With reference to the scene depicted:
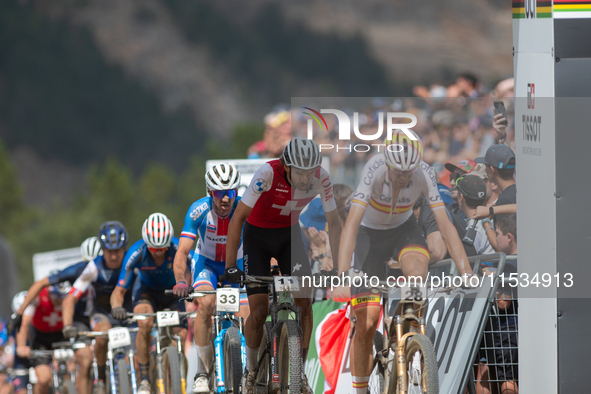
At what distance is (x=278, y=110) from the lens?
12.3m

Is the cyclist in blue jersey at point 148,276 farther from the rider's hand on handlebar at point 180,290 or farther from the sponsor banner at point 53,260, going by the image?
the sponsor banner at point 53,260

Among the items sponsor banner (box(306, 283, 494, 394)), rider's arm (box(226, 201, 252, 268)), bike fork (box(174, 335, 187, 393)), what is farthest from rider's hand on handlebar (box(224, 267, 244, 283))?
bike fork (box(174, 335, 187, 393))

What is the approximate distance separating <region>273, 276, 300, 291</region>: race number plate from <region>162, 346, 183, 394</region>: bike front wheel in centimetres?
202

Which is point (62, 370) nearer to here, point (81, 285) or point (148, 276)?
point (81, 285)

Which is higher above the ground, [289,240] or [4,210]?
[4,210]

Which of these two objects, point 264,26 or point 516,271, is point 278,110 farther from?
point 264,26

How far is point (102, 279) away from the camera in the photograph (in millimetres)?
9648

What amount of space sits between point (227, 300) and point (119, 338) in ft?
7.79

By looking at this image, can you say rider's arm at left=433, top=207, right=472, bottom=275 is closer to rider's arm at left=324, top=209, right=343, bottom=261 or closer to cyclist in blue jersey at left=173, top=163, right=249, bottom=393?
rider's arm at left=324, top=209, right=343, bottom=261

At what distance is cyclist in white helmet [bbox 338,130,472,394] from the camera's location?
576cm

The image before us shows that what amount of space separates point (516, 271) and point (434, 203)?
768mm

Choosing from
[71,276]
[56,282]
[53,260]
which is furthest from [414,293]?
[53,260]

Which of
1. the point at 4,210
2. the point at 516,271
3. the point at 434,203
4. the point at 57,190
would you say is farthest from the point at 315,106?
the point at 57,190

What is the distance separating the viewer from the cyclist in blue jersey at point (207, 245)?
7125mm
